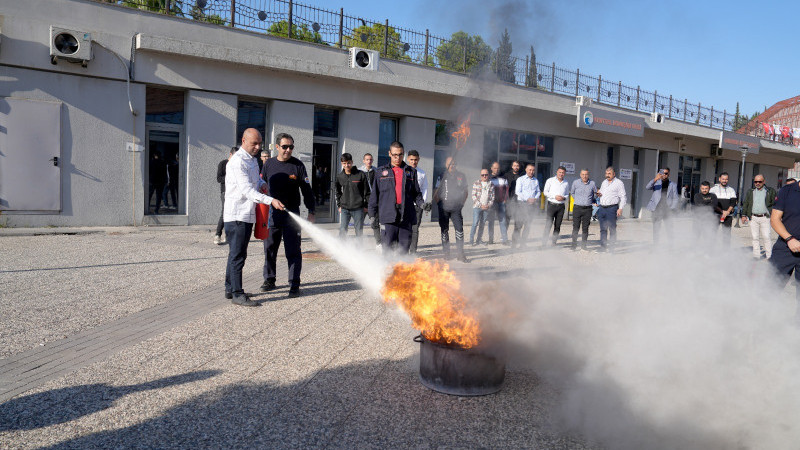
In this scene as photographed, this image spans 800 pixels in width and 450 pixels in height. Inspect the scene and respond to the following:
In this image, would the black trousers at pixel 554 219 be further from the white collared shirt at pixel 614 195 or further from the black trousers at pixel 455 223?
the black trousers at pixel 455 223

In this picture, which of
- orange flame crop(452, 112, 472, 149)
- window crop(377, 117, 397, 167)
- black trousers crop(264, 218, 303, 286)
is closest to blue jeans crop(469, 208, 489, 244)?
orange flame crop(452, 112, 472, 149)

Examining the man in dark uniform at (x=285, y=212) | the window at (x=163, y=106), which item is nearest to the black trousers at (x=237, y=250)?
the man in dark uniform at (x=285, y=212)

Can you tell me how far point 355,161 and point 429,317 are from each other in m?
13.9

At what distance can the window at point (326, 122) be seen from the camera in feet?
56.1

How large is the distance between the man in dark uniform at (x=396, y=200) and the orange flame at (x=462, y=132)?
0.79m

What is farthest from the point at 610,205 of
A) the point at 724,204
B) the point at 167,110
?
the point at 167,110

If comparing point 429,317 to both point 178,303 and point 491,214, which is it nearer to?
point 178,303

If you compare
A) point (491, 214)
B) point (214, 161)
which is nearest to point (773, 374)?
point (491, 214)

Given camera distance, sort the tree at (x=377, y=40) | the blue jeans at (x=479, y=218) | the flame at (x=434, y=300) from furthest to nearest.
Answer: the tree at (x=377, y=40), the blue jeans at (x=479, y=218), the flame at (x=434, y=300)

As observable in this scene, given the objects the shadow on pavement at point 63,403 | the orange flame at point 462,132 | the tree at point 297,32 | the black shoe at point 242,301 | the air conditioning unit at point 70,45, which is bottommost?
the shadow on pavement at point 63,403

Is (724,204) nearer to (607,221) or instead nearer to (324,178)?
(607,221)

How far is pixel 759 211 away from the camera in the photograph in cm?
1264

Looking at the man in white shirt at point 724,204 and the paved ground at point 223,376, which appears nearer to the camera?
the paved ground at point 223,376

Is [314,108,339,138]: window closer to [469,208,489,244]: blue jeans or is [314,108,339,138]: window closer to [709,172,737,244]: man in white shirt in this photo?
[469,208,489,244]: blue jeans
